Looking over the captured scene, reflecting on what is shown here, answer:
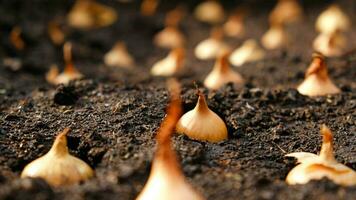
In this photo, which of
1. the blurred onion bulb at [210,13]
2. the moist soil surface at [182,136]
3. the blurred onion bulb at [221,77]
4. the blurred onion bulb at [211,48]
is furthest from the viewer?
the blurred onion bulb at [210,13]

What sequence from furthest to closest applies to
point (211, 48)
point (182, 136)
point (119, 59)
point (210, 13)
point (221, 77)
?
point (210, 13) < point (211, 48) < point (119, 59) < point (221, 77) < point (182, 136)

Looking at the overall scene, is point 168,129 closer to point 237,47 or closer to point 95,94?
point 95,94

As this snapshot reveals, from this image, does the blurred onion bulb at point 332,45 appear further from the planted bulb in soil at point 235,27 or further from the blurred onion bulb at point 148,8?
the blurred onion bulb at point 148,8

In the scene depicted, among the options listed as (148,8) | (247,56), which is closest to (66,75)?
(247,56)

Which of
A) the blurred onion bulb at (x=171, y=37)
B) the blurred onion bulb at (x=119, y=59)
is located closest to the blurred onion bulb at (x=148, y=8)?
the blurred onion bulb at (x=171, y=37)

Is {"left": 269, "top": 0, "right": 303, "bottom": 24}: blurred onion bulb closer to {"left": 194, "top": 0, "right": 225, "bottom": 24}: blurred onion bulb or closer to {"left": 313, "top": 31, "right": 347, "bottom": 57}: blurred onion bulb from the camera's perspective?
{"left": 194, "top": 0, "right": 225, "bottom": 24}: blurred onion bulb

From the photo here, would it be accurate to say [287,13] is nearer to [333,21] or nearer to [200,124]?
[333,21]

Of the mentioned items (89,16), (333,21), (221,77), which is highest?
(89,16)
